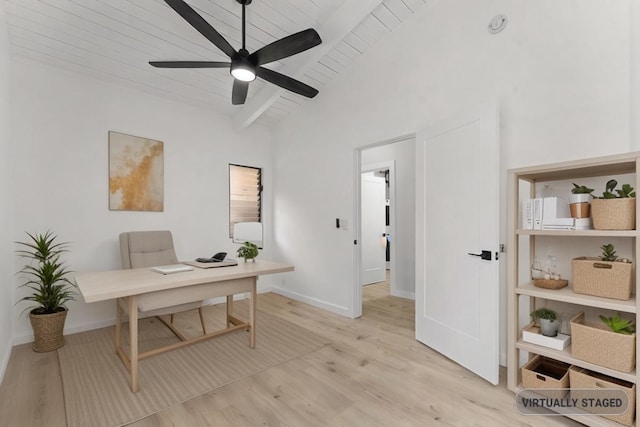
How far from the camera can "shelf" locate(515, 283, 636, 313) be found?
1549 millimetres

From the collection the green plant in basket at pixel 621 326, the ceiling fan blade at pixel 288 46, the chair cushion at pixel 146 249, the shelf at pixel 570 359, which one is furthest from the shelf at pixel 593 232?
the chair cushion at pixel 146 249

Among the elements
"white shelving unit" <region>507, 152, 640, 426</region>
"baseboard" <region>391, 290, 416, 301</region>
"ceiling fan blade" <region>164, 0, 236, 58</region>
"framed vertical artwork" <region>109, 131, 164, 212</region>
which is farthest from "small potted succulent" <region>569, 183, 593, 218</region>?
"framed vertical artwork" <region>109, 131, 164, 212</region>

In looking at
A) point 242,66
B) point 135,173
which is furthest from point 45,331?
point 242,66

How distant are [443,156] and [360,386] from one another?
188 cm

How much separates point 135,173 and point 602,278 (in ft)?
13.5

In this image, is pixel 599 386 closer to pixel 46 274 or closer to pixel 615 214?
pixel 615 214

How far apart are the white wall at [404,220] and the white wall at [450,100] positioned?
121 centimetres

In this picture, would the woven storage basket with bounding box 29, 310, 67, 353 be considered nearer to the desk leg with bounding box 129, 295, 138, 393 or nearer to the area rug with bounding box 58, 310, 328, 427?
the area rug with bounding box 58, 310, 328, 427

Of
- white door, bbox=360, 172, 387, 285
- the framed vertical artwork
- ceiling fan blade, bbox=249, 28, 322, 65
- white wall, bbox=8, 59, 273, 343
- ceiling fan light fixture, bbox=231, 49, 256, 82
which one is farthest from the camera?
white door, bbox=360, 172, 387, 285

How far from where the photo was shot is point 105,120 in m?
3.20

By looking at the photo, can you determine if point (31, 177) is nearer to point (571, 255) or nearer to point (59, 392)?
point (59, 392)

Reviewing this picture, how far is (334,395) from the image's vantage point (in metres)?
1.95

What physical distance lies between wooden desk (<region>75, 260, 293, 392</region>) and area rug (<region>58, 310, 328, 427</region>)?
0.12m

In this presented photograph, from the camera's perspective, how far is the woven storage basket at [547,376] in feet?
5.74
